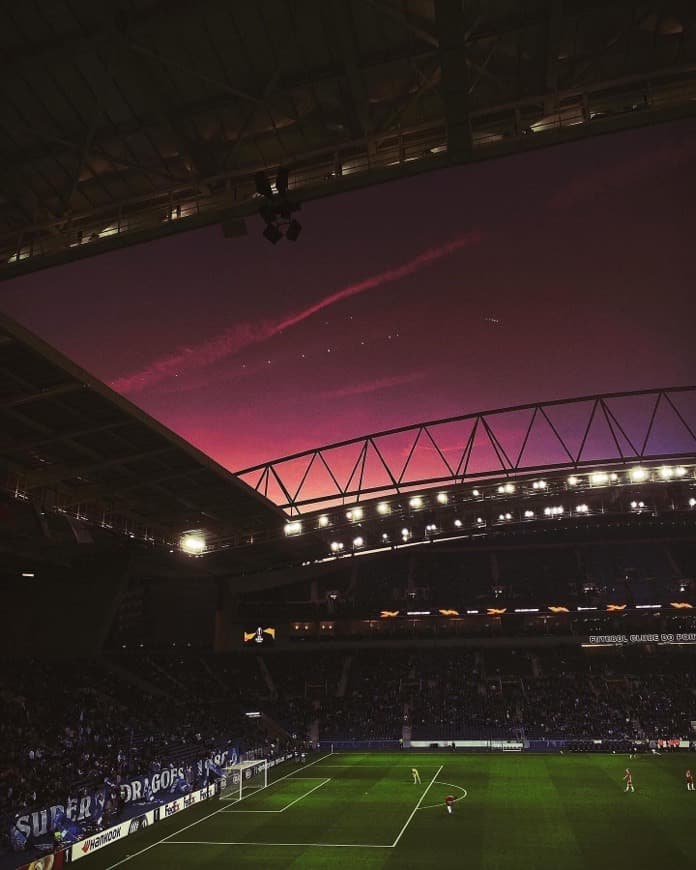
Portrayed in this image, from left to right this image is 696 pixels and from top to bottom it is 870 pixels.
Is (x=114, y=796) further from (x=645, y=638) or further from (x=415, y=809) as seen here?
(x=645, y=638)

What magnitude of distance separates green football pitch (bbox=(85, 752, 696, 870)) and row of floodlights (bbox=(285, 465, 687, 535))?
1677 centimetres

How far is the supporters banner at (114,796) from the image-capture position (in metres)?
27.0

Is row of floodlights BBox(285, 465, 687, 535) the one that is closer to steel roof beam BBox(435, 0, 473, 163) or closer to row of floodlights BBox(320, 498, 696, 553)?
row of floodlights BBox(320, 498, 696, 553)

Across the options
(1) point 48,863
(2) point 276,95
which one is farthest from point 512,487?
(2) point 276,95

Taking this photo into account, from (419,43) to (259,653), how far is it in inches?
2646

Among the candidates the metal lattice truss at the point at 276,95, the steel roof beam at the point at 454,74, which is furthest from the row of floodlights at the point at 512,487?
the steel roof beam at the point at 454,74

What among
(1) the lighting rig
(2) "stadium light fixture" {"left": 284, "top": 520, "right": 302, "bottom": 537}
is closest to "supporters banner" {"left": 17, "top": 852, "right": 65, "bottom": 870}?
(1) the lighting rig

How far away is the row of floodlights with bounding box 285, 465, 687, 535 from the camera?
44594 mm

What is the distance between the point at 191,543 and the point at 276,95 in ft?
135

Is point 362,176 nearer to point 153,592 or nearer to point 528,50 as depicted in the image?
point 528,50

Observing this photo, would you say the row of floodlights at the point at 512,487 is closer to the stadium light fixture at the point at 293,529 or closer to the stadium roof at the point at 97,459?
the stadium light fixture at the point at 293,529

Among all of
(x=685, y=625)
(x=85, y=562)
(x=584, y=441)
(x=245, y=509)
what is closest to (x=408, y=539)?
(x=245, y=509)

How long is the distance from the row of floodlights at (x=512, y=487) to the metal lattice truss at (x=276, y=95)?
116ft

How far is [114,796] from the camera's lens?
31453 mm
